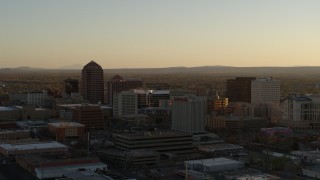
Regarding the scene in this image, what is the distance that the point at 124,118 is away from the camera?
68250mm

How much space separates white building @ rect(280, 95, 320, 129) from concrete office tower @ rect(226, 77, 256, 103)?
18.8 meters

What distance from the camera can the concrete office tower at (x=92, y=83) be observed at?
87.8m

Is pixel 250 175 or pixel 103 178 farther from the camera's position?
pixel 250 175

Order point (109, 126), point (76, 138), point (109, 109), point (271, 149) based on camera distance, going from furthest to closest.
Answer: point (109, 109)
point (109, 126)
point (76, 138)
point (271, 149)

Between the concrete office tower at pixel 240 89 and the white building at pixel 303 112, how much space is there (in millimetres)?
18784

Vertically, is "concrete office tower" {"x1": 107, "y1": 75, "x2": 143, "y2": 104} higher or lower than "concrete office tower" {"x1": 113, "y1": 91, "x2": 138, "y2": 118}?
higher

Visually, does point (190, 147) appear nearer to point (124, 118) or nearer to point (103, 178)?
point (103, 178)

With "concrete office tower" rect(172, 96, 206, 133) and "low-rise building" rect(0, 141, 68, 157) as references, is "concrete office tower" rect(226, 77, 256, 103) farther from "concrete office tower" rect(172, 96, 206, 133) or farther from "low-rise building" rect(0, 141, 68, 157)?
"low-rise building" rect(0, 141, 68, 157)

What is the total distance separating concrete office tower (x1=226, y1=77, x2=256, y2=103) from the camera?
267 feet

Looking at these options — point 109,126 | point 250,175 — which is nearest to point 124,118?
point 109,126

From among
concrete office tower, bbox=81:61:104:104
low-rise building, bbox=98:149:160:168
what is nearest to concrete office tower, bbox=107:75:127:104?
concrete office tower, bbox=81:61:104:104

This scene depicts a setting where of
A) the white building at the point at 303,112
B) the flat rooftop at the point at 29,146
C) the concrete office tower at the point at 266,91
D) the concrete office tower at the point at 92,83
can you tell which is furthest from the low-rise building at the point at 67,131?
the concrete office tower at the point at 92,83

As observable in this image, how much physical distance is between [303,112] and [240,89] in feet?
71.3

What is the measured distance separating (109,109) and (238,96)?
19.7 m
